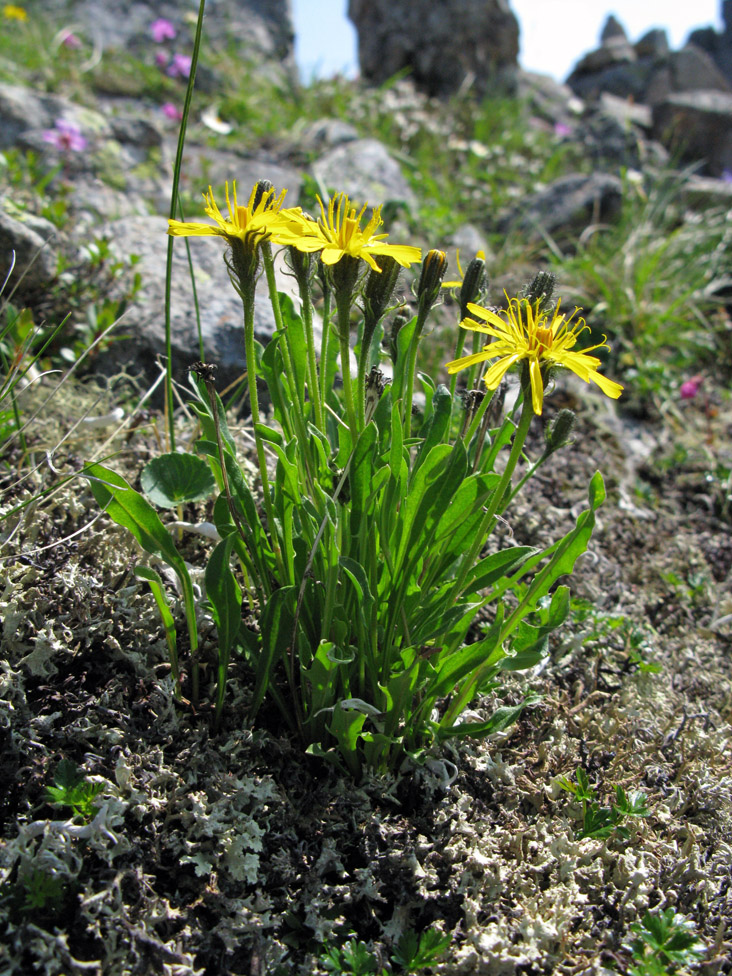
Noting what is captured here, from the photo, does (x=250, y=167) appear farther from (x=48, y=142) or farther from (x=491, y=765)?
(x=491, y=765)

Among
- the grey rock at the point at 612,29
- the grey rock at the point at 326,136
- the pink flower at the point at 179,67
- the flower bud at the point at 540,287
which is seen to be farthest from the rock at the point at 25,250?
the grey rock at the point at 612,29

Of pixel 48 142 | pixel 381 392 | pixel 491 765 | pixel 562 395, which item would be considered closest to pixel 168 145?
pixel 48 142

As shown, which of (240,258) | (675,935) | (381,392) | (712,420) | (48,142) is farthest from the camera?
(48,142)

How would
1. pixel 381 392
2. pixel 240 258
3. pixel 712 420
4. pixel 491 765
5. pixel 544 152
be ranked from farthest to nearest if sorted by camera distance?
pixel 544 152
pixel 712 420
pixel 491 765
pixel 381 392
pixel 240 258

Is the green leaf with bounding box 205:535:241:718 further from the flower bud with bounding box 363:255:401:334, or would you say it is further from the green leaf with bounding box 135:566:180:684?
the flower bud with bounding box 363:255:401:334

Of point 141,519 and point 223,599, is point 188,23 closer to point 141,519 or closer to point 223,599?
point 141,519

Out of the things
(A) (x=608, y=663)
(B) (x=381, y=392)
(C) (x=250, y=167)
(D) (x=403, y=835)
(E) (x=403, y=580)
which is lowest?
(D) (x=403, y=835)

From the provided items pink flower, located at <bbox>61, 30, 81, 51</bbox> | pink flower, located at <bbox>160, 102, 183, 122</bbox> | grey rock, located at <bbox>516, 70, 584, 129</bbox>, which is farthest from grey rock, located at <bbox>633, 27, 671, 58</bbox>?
pink flower, located at <bbox>160, 102, 183, 122</bbox>

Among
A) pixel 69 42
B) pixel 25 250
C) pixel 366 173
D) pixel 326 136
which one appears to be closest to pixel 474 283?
pixel 25 250

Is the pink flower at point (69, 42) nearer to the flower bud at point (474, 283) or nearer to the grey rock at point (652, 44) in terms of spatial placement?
the flower bud at point (474, 283)
